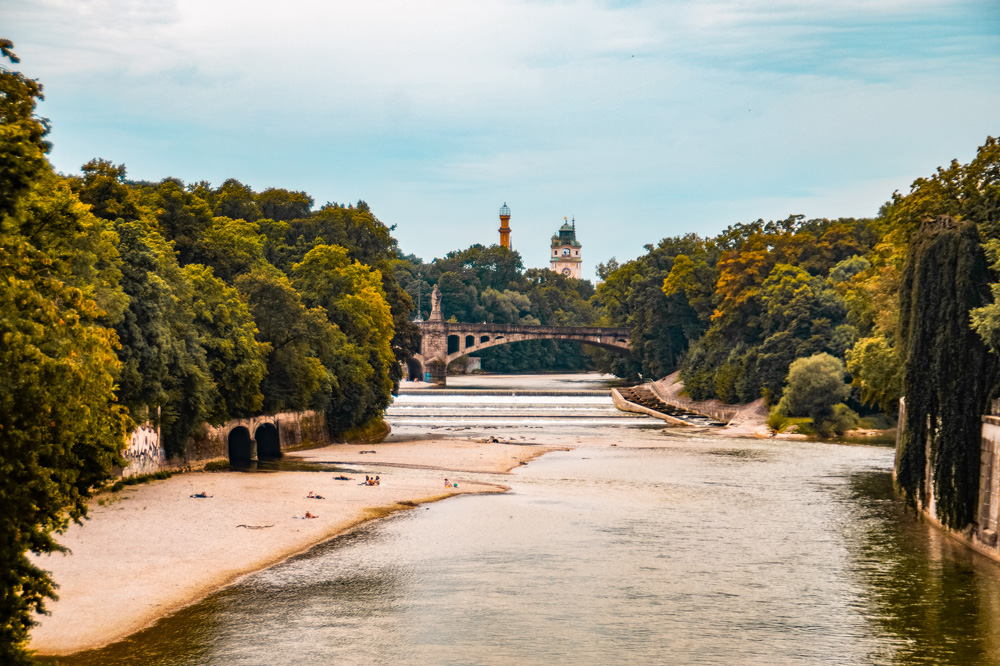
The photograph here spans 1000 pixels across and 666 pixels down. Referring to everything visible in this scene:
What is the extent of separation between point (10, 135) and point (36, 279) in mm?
2944

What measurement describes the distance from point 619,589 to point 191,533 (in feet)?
51.9

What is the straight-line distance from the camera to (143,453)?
50.8 meters

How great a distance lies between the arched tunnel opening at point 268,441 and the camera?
219 ft

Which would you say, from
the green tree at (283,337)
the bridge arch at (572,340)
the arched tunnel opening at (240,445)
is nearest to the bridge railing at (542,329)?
the bridge arch at (572,340)

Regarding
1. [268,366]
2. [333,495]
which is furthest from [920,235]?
[268,366]

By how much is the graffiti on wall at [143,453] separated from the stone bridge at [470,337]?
3864 inches

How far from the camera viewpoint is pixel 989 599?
30.8 m

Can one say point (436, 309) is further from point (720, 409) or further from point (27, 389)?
point (27, 389)

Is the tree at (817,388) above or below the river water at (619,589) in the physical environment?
above

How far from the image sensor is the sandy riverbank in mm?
29094

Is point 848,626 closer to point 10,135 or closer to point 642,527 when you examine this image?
point 642,527

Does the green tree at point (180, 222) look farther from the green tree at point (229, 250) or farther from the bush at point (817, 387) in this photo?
the bush at point (817, 387)

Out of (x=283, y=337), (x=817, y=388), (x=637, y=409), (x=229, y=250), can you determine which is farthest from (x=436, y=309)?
(x=283, y=337)

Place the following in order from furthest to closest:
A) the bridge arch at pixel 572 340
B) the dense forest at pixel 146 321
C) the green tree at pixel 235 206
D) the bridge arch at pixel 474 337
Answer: the bridge arch at pixel 474 337
the bridge arch at pixel 572 340
the green tree at pixel 235 206
the dense forest at pixel 146 321
